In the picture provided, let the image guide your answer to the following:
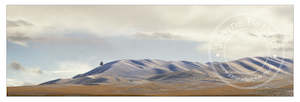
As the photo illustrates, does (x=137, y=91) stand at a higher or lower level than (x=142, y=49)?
lower

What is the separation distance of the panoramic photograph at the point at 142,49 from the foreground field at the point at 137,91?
0.02 m

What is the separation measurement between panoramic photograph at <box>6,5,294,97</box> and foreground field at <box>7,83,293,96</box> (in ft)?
0.07

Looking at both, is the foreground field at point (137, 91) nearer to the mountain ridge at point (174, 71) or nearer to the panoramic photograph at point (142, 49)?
the panoramic photograph at point (142, 49)

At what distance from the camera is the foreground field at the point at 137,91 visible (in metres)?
8.85

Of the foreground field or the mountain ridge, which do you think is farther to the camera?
the mountain ridge

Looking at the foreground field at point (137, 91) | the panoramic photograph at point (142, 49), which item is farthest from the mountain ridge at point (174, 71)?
the foreground field at point (137, 91)

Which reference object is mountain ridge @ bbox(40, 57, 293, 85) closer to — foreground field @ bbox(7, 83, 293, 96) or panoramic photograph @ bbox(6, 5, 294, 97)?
panoramic photograph @ bbox(6, 5, 294, 97)

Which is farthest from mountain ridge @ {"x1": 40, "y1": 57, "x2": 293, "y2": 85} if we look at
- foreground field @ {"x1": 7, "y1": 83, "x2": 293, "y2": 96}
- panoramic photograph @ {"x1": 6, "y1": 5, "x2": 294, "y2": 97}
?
foreground field @ {"x1": 7, "y1": 83, "x2": 293, "y2": 96}

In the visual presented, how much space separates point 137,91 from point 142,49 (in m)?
0.97

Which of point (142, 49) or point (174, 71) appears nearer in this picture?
point (142, 49)

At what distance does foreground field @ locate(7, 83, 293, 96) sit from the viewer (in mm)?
8852

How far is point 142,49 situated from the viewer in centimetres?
916
